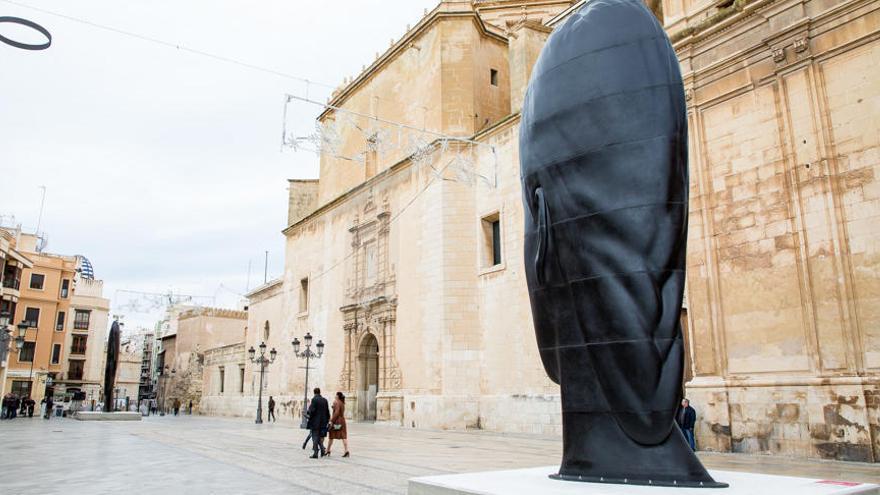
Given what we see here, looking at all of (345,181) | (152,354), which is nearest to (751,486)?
(345,181)

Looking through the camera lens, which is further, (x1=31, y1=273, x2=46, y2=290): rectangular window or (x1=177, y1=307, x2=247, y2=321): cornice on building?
(x1=177, y1=307, x2=247, y2=321): cornice on building

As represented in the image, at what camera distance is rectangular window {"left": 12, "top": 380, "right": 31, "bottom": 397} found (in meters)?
36.2

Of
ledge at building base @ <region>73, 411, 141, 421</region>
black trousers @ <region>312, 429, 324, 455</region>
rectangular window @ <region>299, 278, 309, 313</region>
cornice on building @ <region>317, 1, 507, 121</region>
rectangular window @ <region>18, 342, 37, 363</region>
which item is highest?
cornice on building @ <region>317, 1, 507, 121</region>

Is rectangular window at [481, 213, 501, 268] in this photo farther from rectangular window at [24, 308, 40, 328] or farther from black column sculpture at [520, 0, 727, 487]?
rectangular window at [24, 308, 40, 328]

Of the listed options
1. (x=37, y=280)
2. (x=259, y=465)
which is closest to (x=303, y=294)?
(x=259, y=465)

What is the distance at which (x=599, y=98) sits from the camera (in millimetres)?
4152

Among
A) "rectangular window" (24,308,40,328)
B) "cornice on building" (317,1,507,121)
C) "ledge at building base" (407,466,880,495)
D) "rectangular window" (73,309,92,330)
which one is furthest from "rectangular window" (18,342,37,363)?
"ledge at building base" (407,466,880,495)

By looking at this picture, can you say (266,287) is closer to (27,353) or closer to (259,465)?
(27,353)

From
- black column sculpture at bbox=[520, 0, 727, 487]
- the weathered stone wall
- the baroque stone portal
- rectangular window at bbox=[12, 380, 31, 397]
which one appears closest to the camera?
black column sculpture at bbox=[520, 0, 727, 487]

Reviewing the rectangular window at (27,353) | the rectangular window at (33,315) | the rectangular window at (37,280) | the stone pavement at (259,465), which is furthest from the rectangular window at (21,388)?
the stone pavement at (259,465)

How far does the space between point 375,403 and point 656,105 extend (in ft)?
64.1

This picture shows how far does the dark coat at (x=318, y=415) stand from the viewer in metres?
9.70

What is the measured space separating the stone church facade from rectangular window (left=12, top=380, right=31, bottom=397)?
18989 mm

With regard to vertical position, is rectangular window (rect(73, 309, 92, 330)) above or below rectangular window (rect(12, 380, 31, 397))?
above
